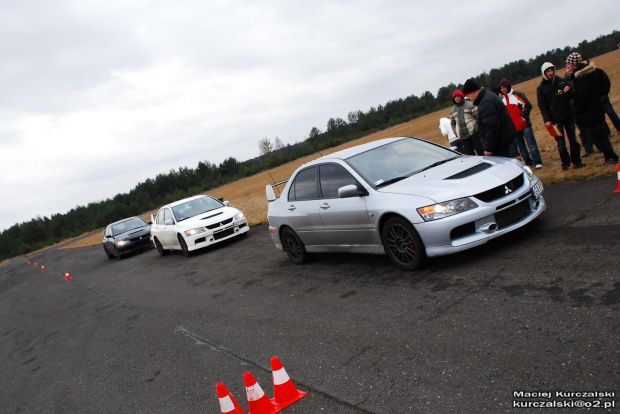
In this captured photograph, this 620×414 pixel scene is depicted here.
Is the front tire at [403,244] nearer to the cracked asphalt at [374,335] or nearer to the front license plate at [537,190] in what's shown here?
the cracked asphalt at [374,335]

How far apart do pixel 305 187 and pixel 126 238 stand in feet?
45.1

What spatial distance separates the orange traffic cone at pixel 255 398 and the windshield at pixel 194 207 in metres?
11.3

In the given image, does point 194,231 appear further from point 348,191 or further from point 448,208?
point 448,208

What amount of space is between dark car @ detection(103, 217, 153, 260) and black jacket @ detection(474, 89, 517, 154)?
50.3 feet

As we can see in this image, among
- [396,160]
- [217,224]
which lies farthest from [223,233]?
[396,160]

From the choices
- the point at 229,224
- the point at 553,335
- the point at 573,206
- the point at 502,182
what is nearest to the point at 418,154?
the point at 502,182

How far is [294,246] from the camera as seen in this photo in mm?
8453

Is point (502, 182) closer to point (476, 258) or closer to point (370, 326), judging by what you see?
point (476, 258)

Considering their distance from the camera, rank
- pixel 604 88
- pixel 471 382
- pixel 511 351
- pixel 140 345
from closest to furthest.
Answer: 1. pixel 471 382
2. pixel 511 351
3. pixel 140 345
4. pixel 604 88

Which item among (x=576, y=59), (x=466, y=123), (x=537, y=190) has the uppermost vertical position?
(x=576, y=59)

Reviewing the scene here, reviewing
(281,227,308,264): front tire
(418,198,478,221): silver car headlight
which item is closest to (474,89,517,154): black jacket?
(418,198,478,221): silver car headlight

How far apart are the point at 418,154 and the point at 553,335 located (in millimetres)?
3868

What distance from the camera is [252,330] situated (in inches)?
229

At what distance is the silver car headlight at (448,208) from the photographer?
555cm
